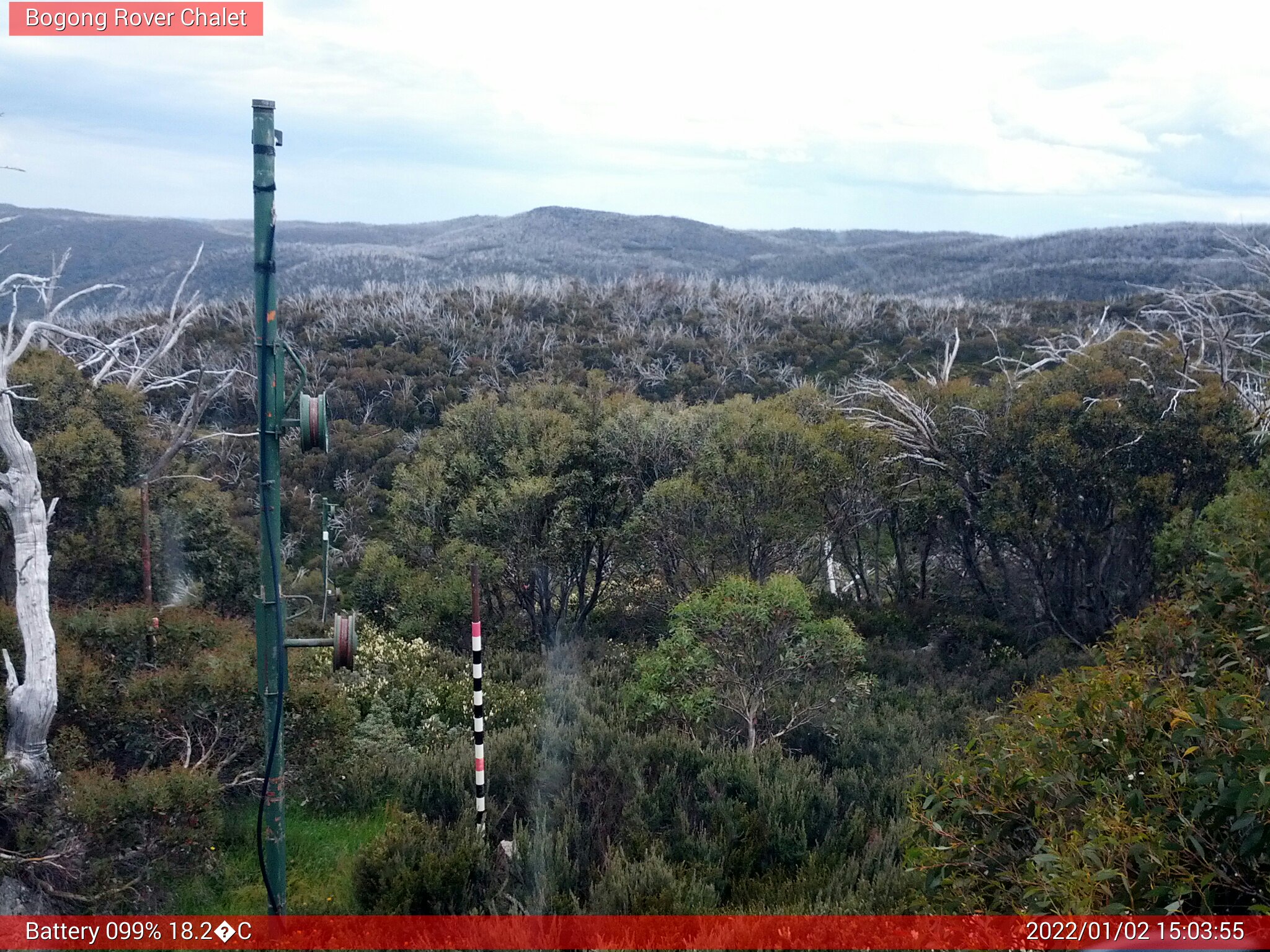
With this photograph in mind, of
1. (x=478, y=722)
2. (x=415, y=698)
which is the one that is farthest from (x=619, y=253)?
(x=478, y=722)

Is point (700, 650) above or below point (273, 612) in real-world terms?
below

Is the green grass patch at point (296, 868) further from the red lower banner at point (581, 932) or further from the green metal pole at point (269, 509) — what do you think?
the green metal pole at point (269, 509)

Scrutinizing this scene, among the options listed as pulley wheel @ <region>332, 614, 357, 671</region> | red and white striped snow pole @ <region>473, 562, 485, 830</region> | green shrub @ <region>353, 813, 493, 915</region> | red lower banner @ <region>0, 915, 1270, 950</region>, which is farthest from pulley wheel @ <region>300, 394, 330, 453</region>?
red lower banner @ <region>0, 915, 1270, 950</region>

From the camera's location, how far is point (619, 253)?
238 feet

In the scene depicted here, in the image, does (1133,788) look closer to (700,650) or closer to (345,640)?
(345,640)

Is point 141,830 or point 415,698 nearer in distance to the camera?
point 141,830

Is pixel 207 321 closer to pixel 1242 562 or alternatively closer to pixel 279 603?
pixel 279 603

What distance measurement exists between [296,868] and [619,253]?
6773cm

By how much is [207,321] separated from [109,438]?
25721mm

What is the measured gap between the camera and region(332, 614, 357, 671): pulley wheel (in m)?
5.27

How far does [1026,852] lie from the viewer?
14.3 ft

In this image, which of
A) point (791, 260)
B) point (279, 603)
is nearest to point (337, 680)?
point (279, 603)

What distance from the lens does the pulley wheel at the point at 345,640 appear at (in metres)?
5.27

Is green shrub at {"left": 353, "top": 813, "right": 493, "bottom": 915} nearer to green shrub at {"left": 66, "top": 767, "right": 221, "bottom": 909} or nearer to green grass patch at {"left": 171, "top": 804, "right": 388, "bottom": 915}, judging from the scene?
green grass patch at {"left": 171, "top": 804, "right": 388, "bottom": 915}
